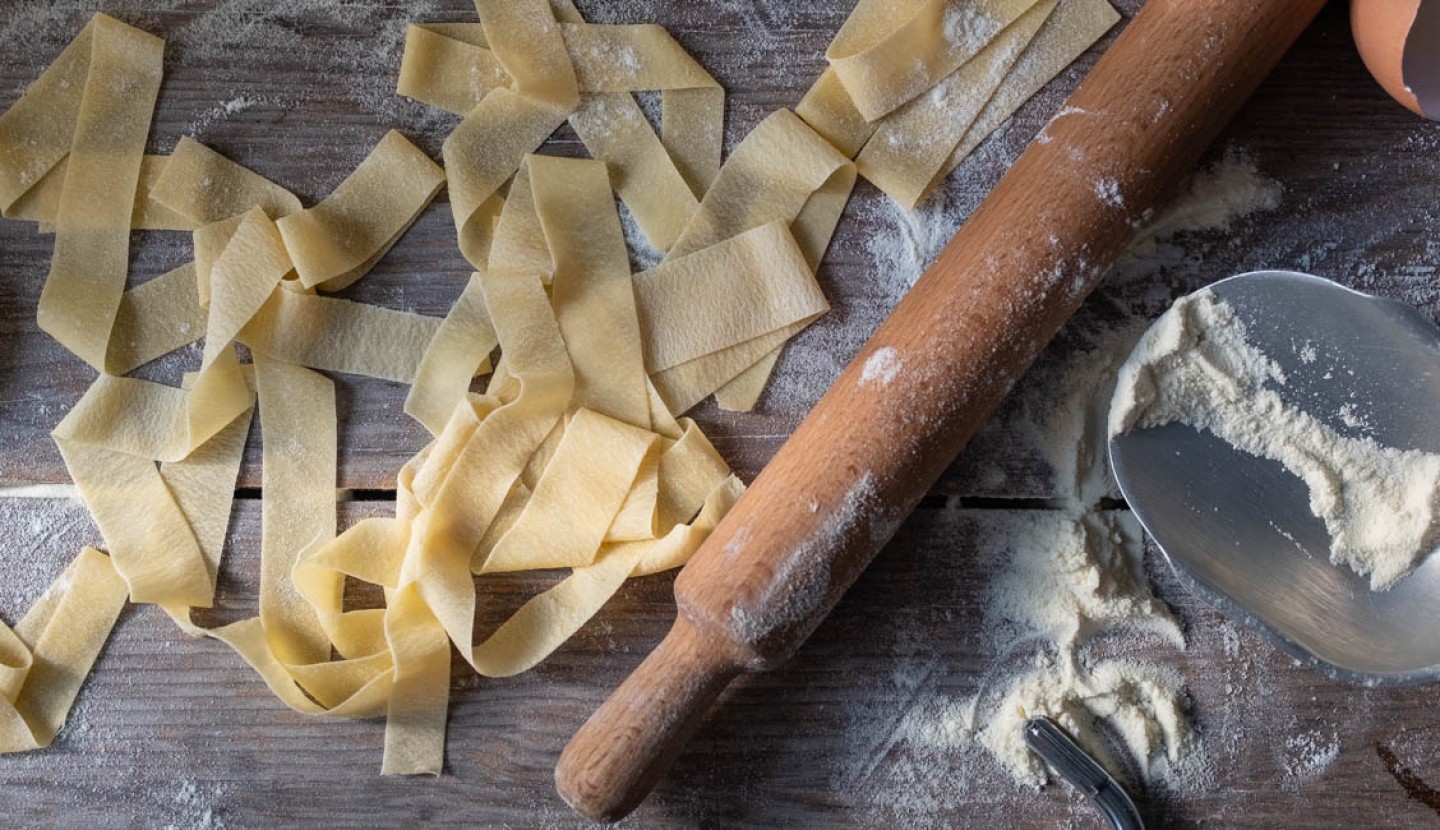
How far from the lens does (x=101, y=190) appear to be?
3.07 ft

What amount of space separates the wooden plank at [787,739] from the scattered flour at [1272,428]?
12 centimetres

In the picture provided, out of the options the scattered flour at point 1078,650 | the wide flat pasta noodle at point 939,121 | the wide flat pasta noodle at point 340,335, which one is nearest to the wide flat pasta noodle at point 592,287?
the wide flat pasta noodle at point 340,335

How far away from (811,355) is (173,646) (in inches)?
23.0

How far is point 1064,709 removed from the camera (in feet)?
2.93

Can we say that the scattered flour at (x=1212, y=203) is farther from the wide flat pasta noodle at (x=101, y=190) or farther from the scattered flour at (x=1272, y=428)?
the wide flat pasta noodle at (x=101, y=190)

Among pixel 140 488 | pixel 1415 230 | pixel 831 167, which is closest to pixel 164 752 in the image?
pixel 140 488

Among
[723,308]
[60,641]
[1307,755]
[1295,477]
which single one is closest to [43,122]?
[60,641]

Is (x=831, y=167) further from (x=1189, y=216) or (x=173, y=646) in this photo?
(x=173, y=646)

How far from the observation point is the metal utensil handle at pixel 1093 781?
856 millimetres

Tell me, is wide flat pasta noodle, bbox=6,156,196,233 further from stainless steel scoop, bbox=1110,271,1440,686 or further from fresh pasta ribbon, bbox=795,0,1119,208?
stainless steel scoop, bbox=1110,271,1440,686

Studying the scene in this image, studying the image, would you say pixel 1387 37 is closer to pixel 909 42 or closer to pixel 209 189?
pixel 909 42

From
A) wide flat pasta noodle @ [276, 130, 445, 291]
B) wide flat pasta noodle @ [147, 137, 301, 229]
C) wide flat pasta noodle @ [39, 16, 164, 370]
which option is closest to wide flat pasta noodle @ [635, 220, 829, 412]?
wide flat pasta noodle @ [276, 130, 445, 291]

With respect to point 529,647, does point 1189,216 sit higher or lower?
higher

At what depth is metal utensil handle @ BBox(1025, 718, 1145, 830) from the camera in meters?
0.86
